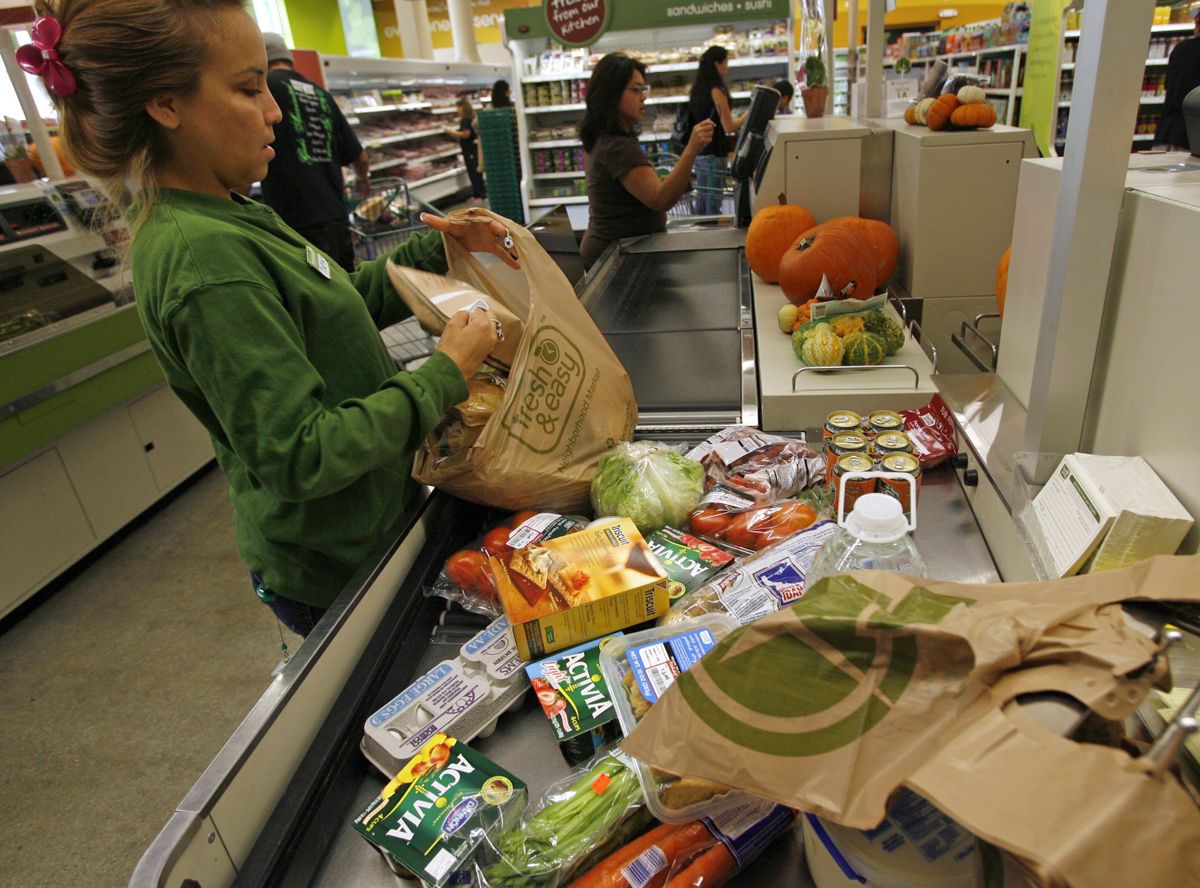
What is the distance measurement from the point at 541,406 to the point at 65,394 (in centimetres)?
283

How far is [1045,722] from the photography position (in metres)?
0.50

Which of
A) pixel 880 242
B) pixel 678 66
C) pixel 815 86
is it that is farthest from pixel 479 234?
pixel 678 66

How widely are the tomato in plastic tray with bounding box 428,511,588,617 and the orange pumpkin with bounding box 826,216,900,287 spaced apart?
150 centimetres

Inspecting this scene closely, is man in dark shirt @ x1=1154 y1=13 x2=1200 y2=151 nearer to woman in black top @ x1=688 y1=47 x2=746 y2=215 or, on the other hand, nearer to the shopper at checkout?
woman in black top @ x1=688 y1=47 x2=746 y2=215

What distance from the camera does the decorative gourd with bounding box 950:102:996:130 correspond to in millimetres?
2152

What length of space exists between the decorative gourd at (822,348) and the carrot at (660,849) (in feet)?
3.82

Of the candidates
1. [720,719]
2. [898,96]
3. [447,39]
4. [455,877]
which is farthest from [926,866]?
[447,39]

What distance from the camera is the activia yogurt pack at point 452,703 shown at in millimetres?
950

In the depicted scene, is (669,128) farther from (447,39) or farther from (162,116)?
(447,39)

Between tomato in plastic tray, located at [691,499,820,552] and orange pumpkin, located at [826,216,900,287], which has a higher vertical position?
orange pumpkin, located at [826,216,900,287]

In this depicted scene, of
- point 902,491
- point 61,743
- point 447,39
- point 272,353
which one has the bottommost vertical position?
point 61,743

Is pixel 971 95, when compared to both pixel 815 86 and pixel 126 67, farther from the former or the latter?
pixel 126 67

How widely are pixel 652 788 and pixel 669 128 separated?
26.8 ft

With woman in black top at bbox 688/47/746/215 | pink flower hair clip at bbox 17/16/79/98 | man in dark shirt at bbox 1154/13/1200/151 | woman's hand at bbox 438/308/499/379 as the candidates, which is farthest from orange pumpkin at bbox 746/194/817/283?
man in dark shirt at bbox 1154/13/1200/151
